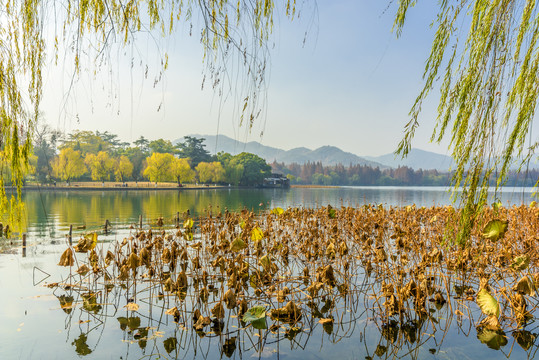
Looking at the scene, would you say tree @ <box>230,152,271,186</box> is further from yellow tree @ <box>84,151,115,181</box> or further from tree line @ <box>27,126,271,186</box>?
yellow tree @ <box>84,151,115,181</box>

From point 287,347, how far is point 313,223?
22.5 ft

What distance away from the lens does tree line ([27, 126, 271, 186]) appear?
5597 cm

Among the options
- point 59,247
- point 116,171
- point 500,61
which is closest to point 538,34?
point 500,61

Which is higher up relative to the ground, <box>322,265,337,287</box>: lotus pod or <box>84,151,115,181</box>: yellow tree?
<box>84,151,115,181</box>: yellow tree

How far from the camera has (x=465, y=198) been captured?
268 centimetres

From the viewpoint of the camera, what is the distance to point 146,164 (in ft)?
252

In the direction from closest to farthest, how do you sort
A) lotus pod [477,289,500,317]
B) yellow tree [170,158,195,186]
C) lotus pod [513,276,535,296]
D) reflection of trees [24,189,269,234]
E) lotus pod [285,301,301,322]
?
1. lotus pod [477,289,500,317]
2. lotus pod [513,276,535,296]
3. lotus pod [285,301,301,322]
4. reflection of trees [24,189,269,234]
5. yellow tree [170,158,195,186]

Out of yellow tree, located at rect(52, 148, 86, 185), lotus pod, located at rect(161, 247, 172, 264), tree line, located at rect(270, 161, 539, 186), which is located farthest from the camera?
tree line, located at rect(270, 161, 539, 186)

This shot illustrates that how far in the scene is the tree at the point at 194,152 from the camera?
76.7 meters

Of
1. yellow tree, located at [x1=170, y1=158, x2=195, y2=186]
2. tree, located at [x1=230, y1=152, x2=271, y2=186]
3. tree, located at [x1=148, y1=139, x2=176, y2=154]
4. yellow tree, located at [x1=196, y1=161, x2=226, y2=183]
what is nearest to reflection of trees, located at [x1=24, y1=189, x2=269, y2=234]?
yellow tree, located at [x1=170, y1=158, x2=195, y2=186]

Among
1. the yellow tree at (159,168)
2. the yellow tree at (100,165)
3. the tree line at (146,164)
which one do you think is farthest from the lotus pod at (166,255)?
the yellow tree at (100,165)

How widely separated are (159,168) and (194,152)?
1542 cm

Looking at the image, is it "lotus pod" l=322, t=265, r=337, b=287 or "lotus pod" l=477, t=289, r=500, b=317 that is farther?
"lotus pod" l=322, t=265, r=337, b=287

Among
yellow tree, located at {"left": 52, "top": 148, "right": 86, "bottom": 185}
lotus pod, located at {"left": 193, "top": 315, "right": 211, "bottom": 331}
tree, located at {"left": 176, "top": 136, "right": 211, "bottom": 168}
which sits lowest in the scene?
lotus pod, located at {"left": 193, "top": 315, "right": 211, "bottom": 331}
